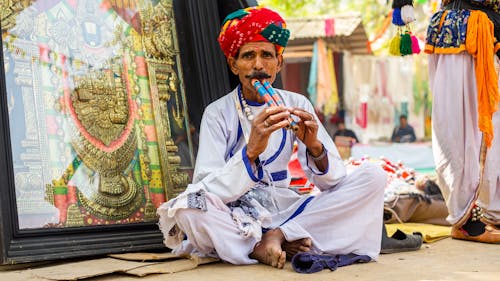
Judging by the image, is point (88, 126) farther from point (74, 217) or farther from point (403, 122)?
point (403, 122)

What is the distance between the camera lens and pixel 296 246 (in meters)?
3.61

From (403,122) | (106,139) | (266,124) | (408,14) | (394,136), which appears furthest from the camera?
(403,122)

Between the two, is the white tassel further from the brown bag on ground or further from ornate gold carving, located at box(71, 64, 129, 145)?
ornate gold carving, located at box(71, 64, 129, 145)

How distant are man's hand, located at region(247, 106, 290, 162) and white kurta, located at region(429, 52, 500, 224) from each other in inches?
69.7

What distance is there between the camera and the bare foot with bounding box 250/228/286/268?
3404 mm

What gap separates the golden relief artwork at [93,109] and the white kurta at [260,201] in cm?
50

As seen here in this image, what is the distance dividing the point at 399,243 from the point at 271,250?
0.96 m

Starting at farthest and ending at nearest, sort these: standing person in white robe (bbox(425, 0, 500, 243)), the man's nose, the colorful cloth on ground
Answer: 1. the colorful cloth on ground
2. standing person in white robe (bbox(425, 0, 500, 243))
3. the man's nose

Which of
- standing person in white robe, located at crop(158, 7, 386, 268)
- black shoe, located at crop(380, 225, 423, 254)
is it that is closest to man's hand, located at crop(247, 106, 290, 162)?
standing person in white robe, located at crop(158, 7, 386, 268)

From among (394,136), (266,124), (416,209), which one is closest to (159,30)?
(266,124)

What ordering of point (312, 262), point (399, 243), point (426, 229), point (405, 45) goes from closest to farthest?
point (312, 262), point (399, 243), point (405, 45), point (426, 229)

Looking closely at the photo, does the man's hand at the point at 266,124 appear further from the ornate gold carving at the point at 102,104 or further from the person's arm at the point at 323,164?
the ornate gold carving at the point at 102,104

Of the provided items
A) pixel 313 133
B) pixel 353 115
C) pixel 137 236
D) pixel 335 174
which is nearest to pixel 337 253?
pixel 335 174

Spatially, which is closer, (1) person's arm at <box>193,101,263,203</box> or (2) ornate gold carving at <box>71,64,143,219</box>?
(1) person's arm at <box>193,101,263,203</box>
